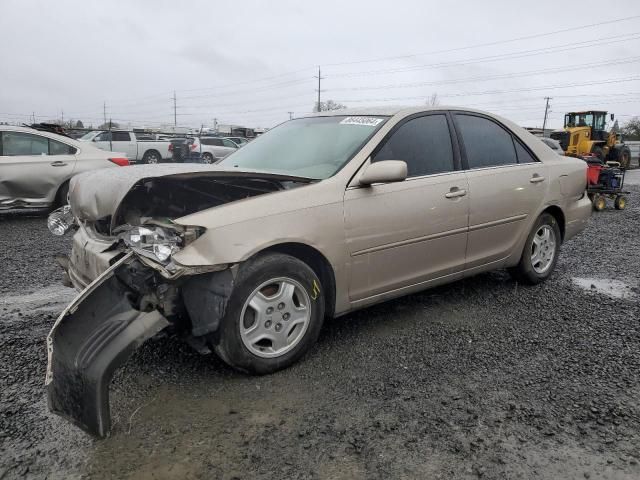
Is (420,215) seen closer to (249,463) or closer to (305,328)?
(305,328)

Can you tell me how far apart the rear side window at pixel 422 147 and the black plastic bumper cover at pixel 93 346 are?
1.81 metres

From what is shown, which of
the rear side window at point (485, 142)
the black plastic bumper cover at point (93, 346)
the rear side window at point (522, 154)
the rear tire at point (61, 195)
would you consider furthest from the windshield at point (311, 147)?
the rear tire at point (61, 195)

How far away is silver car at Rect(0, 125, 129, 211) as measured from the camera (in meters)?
7.86

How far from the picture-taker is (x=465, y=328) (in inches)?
148

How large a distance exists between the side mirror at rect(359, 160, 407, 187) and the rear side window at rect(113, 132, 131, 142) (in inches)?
854

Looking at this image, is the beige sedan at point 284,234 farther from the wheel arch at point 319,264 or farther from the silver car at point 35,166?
the silver car at point 35,166

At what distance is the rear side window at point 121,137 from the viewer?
22.6 metres

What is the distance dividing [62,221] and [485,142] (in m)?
3.35

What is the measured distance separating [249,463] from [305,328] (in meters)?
0.99

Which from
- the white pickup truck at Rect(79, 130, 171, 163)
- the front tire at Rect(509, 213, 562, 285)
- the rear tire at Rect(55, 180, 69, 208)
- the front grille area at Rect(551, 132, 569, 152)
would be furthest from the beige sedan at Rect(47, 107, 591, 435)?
the white pickup truck at Rect(79, 130, 171, 163)

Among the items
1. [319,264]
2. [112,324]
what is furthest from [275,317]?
[112,324]

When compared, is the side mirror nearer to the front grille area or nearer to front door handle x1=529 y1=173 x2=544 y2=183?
front door handle x1=529 y1=173 x2=544 y2=183

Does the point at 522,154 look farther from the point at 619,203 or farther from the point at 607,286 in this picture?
the point at 619,203

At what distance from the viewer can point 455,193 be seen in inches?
150
